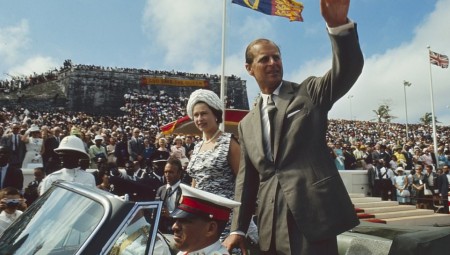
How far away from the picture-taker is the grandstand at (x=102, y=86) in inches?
1751

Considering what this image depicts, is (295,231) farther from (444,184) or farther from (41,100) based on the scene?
(41,100)

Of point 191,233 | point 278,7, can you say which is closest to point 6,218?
point 191,233

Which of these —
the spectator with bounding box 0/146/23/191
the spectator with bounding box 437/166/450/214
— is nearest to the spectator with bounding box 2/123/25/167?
the spectator with bounding box 0/146/23/191

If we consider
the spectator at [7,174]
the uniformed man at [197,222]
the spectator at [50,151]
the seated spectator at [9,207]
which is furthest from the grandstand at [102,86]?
the uniformed man at [197,222]

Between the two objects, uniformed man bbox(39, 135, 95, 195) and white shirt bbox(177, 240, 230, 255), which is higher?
uniformed man bbox(39, 135, 95, 195)

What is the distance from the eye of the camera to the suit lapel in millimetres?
2295

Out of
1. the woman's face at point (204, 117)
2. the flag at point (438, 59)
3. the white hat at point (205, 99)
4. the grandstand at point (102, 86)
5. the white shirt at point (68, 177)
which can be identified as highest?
the grandstand at point (102, 86)

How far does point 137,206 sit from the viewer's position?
198cm

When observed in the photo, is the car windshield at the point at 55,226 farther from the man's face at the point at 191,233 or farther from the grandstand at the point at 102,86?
the grandstand at the point at 102,86

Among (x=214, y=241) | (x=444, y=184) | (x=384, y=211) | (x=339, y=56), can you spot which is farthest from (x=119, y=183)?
(x=444, y=184)

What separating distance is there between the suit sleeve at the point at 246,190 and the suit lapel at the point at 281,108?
0.32 meters

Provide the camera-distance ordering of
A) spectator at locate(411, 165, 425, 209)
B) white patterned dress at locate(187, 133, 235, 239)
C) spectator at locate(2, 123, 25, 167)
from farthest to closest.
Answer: spectator at locate(411, 165, 425, 209) < spectator at locate(2, 123, 25, 167) < white patterned dress at locate(187, 133, 235, 239)

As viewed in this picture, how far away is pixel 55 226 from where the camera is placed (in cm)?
220

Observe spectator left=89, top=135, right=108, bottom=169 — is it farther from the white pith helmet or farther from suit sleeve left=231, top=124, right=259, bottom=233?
suit sleeve left=231, top=124, right=259, bottom=233
